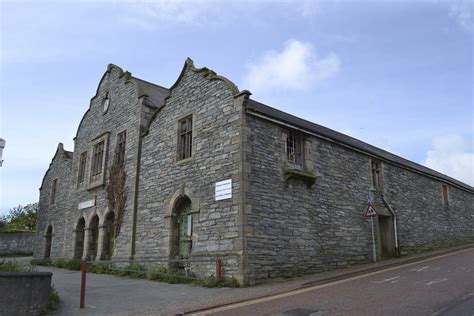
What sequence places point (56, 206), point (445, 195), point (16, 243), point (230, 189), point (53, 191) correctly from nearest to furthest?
point (230, 189) < point (445, 195) < point (56, 206) < point (53, 191) < point (16, 243)

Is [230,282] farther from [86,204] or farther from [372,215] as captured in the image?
[86,204]

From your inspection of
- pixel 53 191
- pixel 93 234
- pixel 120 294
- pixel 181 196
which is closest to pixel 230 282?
pixel 120 294

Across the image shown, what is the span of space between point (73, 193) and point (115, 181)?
5.28m

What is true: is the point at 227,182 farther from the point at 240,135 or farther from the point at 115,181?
the point at 115,181

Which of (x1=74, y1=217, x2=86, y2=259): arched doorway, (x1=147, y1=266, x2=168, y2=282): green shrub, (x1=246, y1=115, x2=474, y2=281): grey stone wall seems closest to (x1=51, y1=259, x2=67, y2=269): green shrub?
(x1=74, y1=217, x2=86, y2=259): arched doorway

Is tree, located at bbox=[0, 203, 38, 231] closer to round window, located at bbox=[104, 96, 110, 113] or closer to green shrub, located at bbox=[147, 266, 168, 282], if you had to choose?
round window, located at bbox=[104, 96, 110, 113]

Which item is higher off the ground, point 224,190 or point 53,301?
point 224,190

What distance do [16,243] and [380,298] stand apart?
30.5m

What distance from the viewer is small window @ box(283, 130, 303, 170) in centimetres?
1321

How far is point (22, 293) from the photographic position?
276 inches

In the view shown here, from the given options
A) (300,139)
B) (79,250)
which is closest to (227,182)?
(300,139)

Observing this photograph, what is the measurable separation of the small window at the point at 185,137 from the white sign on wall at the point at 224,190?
2.43m

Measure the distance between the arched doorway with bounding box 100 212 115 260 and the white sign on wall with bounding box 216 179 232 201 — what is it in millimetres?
7199

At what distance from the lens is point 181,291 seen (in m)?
10.1
